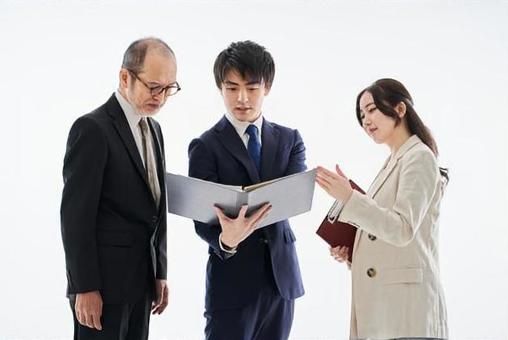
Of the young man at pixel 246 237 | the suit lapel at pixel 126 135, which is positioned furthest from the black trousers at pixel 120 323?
the suit lapel at pixel 126 135

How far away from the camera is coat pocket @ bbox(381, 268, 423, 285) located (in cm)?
183

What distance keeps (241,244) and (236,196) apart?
299 mm

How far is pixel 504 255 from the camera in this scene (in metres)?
3.52

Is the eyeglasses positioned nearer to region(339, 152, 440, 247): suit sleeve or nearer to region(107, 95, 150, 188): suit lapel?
region(107, 95, 150, 188): suit lapel

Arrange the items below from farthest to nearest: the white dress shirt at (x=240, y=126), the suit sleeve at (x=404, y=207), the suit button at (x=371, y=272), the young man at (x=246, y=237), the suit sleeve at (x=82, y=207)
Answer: the white dress shirt at (x=240, y=126), the young man at (x=246, y=237), the suit button at (x=371, y=272), the suit sleeve at (x=404, y=207), the suit sleeve at (x=82, y=207)

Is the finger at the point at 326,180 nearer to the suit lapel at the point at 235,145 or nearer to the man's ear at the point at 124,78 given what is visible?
the suit lapel at the point at 235,145

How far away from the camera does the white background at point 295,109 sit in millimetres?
3342

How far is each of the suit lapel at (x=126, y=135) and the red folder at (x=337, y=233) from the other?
0.63 metres

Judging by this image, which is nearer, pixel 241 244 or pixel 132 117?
pixel 132 117

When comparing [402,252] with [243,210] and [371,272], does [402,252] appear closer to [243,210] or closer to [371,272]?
[371,272]

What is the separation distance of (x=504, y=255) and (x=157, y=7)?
2.49 meters

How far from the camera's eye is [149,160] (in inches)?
76.7

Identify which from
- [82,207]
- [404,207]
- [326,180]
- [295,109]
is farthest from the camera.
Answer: [295,109]

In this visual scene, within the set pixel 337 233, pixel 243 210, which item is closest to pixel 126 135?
pixel 243 210
